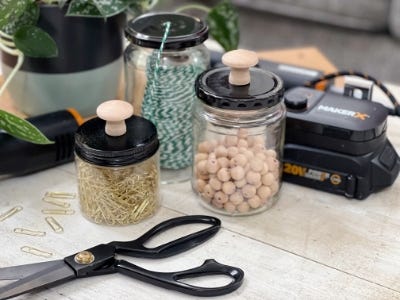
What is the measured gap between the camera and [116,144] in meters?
0.77

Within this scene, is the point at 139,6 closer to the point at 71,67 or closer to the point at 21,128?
the point at 71,67

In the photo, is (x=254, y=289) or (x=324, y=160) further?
(x=324, y=160)

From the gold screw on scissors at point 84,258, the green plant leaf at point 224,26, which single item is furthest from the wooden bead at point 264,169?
the green plant leaf at point 224,26

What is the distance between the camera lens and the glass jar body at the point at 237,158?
31.8 inches

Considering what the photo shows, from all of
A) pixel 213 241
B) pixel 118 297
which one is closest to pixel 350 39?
pixel 213 241

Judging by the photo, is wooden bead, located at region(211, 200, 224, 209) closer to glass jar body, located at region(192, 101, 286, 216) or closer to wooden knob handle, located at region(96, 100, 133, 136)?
glass jar body, located at region(192, 101, 286, 216)

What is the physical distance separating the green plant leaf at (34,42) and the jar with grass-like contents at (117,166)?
5.6 inches

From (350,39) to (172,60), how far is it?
3.90 ft

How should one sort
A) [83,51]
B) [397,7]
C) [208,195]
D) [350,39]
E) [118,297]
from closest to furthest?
[118,297] < [208,195] < [83,51] < [397,7] < [350,39]

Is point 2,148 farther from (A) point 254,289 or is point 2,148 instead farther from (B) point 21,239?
(A) point 254,289

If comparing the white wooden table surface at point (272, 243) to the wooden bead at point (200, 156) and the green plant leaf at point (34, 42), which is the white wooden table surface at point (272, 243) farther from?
the green plant leaf at point (34, 42)

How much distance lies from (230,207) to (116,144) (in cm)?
15

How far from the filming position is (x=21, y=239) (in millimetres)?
783

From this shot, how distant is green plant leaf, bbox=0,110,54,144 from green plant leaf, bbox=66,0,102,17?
0.16m
